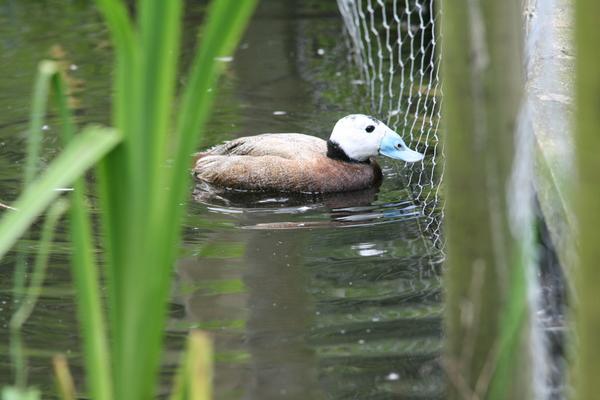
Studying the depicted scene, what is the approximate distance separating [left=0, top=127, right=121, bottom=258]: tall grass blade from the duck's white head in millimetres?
4287

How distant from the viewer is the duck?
20.4 ft

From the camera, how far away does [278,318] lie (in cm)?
415

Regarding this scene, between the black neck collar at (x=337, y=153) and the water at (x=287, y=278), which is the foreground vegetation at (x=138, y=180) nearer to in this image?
the water at (x=287, y=278)

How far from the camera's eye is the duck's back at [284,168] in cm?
623

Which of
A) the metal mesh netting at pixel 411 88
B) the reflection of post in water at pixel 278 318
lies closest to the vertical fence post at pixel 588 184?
the reflection of post in water at pixel 278 318

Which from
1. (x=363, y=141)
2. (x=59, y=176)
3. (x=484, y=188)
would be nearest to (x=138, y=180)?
(x=59, y=176)

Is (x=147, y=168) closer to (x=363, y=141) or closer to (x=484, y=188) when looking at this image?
(x=484, y=188)

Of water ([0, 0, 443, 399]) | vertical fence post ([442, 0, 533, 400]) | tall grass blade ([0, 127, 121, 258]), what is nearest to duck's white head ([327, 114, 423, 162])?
water ([0, 0, 443, 399])

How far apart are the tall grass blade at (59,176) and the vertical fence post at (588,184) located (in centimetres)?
82

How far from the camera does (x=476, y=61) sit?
2008 mm

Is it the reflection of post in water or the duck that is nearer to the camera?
the reflection of post in water

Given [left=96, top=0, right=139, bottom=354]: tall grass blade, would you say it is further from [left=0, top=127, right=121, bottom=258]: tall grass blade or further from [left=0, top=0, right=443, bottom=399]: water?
[left=0, top=0, right=443, bottom=399]: water

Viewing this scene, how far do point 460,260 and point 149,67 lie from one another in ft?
2.25

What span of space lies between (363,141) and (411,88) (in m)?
1.39
